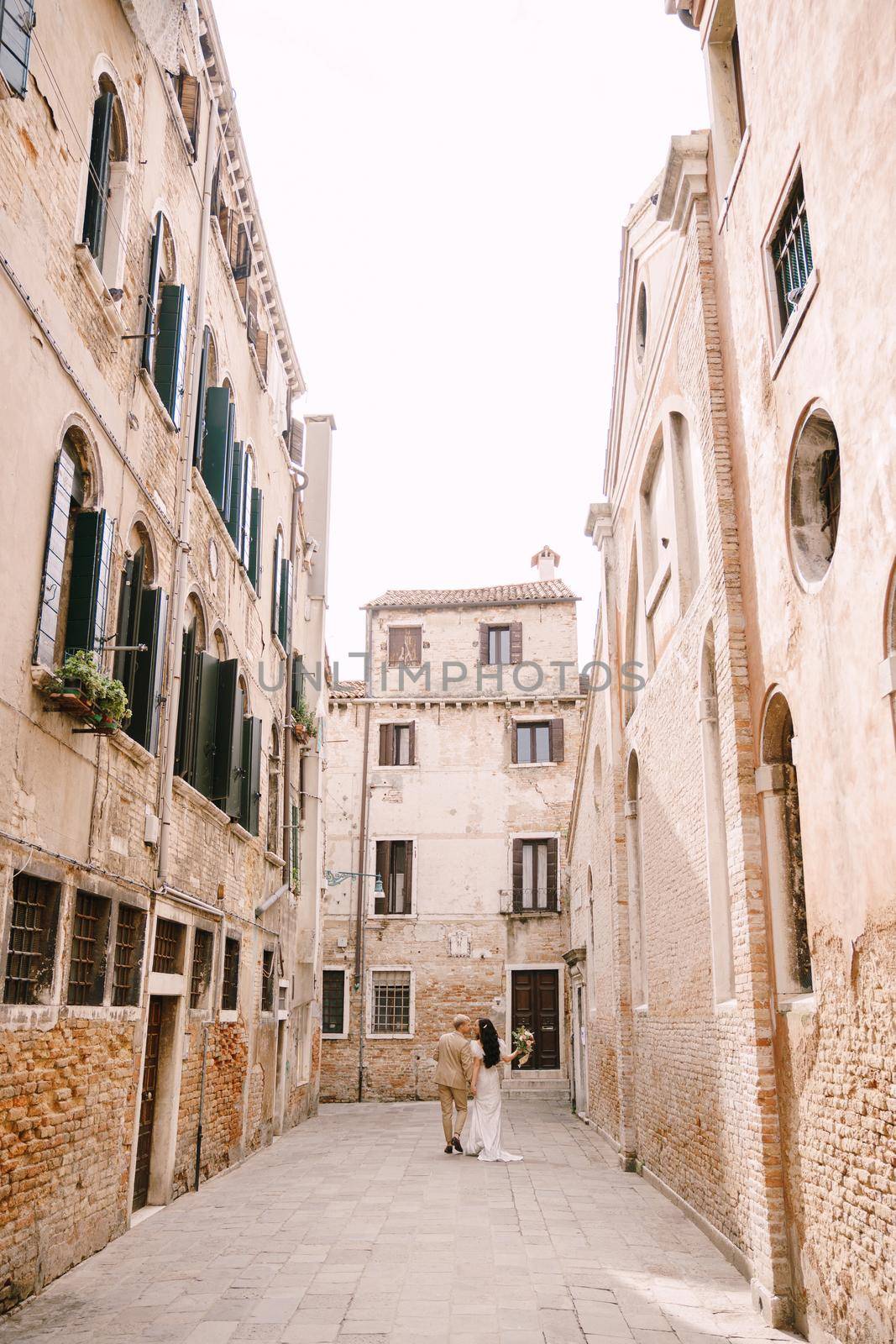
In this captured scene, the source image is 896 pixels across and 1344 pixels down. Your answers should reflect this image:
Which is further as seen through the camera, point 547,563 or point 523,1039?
point 547,563

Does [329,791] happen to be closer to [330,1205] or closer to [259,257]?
[259,257]

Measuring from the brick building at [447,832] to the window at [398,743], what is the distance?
4 centimetres

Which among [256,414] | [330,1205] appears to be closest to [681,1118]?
[330,1205]

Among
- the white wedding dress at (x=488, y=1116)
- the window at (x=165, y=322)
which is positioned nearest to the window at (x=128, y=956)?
the window at (x=165, y=322)

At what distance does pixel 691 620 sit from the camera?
9141 millimetres

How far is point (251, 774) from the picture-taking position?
42.0 ft

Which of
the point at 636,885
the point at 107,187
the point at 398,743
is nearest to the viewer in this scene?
the point at 107,187

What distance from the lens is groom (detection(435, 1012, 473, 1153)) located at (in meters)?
12.6

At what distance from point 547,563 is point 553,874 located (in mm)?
8642

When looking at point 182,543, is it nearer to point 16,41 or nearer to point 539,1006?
point 16,41

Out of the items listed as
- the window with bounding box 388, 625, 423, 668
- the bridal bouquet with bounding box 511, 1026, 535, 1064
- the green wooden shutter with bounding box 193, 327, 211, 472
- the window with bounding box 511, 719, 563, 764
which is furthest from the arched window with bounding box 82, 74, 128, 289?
the window with bounding box 388, 625, 423, 668

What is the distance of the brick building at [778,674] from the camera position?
5.04m

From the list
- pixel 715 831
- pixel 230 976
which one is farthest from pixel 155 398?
pixel 230 976

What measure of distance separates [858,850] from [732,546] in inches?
120
